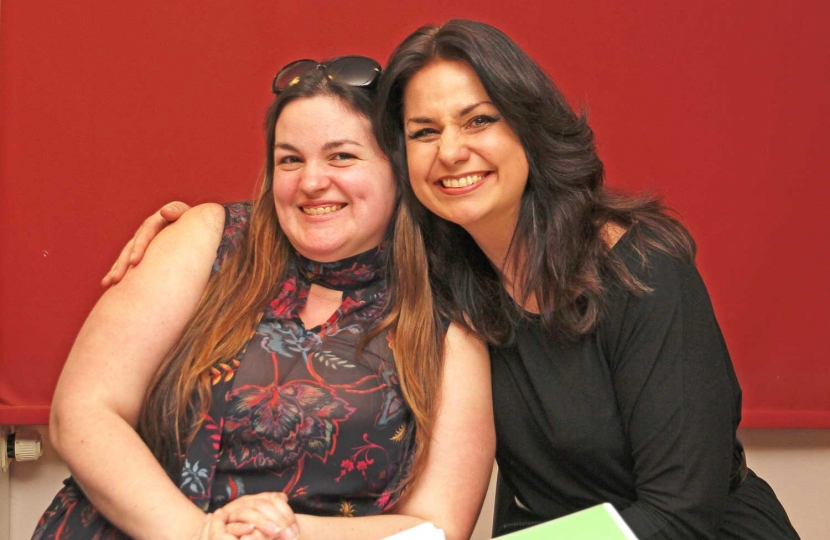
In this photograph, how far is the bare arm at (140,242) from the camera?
1678 mm

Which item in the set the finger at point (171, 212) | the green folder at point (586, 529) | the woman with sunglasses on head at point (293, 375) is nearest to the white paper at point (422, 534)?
the green folder at point (586, 529)

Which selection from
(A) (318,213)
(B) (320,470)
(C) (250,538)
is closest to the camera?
(C) (250,538)

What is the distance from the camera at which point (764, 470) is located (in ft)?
8.63

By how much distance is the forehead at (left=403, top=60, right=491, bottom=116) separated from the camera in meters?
1.52

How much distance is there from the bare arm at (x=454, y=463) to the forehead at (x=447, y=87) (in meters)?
0.43

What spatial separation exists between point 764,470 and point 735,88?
112 cm

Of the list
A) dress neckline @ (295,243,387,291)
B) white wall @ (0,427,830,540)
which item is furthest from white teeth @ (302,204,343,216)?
white wall @ (0,427,830,540)

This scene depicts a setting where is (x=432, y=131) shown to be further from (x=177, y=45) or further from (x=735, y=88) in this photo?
(x=735, y=88)

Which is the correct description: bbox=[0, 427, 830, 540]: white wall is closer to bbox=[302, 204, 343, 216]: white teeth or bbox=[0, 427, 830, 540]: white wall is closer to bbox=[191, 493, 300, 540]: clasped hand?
bbox=[302, 204, 343, 216]: white teeth

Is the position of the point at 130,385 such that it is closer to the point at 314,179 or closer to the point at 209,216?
the point at 209,216

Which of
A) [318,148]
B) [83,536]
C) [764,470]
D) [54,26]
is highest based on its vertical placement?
[54,26]

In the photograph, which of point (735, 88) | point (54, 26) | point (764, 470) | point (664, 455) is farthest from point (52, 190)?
point (764, 470)

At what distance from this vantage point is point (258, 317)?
168 cm

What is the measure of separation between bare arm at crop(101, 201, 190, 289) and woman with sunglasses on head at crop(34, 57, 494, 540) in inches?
1.3
